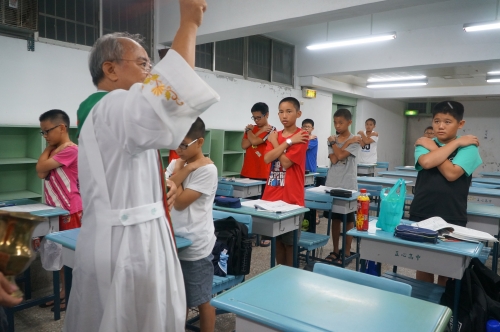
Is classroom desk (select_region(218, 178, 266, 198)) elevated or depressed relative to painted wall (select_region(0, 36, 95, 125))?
depressed

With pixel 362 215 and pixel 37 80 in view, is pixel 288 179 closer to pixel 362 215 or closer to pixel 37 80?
pixel 362 215

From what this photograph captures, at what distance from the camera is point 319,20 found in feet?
14.7

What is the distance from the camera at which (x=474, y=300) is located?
191 cm

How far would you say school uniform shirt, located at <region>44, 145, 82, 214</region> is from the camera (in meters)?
2.75

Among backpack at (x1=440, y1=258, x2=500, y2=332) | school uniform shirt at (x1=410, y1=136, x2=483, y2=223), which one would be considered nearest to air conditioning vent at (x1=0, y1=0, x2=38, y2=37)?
school uniform shirt at (x1=410, y1=136, x2=483, y2=223)

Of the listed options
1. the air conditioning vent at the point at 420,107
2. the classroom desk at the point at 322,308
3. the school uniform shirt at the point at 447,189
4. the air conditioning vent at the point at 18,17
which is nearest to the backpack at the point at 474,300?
the school uniform shirt at the point at 447,189

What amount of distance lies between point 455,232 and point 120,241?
192cm

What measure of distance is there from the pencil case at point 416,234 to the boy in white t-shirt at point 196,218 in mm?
1072

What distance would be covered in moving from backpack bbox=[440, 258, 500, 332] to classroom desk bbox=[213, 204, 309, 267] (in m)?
1.09

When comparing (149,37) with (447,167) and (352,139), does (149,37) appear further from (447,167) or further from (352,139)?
(447,167)

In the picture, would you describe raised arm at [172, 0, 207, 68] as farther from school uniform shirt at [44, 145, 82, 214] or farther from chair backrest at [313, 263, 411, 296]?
school uniform shirt at [44, 145, 82, 214]

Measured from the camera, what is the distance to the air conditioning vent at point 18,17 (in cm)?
373

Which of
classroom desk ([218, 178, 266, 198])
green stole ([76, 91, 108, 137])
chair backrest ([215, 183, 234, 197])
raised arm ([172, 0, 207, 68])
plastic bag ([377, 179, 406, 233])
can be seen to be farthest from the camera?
classroom desk ([218, 178, 266, 198])

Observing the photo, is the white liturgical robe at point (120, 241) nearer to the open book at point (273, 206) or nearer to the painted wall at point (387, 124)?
the open book at point (273, 206)
